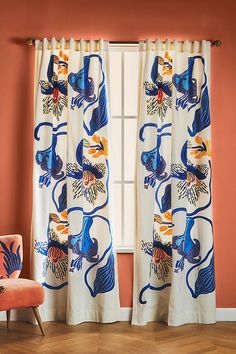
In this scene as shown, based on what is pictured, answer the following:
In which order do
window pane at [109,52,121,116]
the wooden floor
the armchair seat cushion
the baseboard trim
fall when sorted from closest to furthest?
the wooden floor, the armchair seat cushion, the baseboard trim, window pane at [109,52,121,116]

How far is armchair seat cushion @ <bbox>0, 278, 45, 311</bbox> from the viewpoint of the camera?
13.5 ft

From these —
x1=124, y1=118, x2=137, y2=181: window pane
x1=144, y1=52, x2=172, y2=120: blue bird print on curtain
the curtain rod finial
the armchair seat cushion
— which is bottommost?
the armchair seat cushion

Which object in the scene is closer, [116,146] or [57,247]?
[57,247]

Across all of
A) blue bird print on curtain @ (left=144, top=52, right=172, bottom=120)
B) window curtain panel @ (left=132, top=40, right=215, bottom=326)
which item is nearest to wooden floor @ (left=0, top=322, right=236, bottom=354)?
window curtain panel @ (left=132, top=40, right=215, bottom=326)

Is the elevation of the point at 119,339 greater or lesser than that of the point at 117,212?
lesser

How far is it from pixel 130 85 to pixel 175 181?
96cm

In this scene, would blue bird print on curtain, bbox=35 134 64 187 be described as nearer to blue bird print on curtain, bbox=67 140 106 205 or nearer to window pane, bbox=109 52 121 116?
blue bird print on curtain, bbox=67 140 106 205

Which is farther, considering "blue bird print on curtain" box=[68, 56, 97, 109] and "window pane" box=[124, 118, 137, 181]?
"window pane" box=[124, 118, 137, 181]

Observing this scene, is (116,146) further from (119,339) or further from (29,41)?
(119,339)

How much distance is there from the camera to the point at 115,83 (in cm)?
499

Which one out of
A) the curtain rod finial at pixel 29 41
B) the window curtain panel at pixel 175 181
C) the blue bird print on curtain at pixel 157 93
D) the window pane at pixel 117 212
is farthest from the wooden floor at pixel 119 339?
the curtain rod finial at pixel 29 41

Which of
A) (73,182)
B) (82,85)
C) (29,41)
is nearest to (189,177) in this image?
(73,182)

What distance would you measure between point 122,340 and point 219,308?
3.37 ft

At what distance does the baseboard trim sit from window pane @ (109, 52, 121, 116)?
66.5 inches
